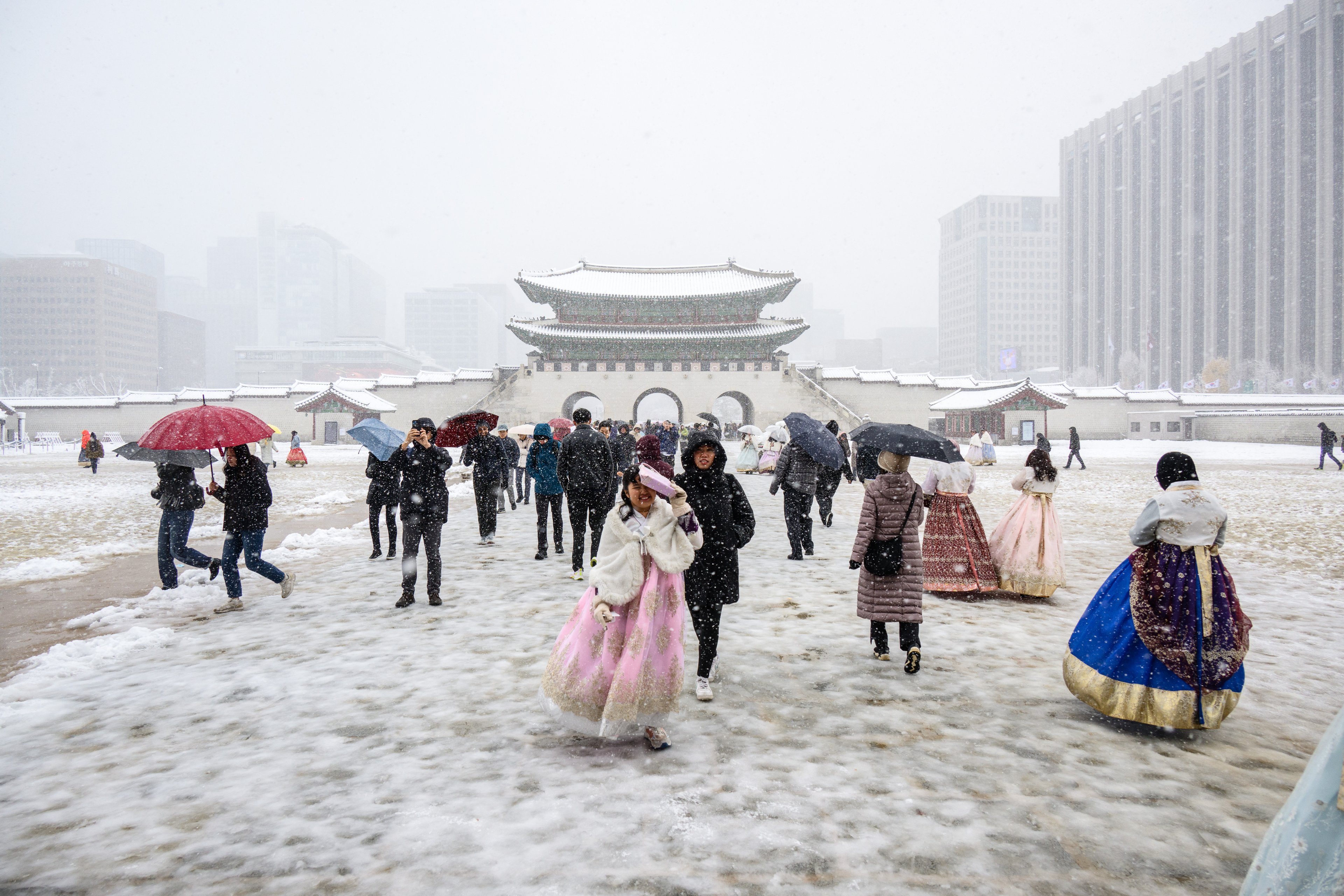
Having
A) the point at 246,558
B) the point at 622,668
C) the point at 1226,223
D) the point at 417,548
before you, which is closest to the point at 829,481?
the point at 417,548

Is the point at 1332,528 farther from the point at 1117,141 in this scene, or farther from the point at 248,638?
the point at 1117,141

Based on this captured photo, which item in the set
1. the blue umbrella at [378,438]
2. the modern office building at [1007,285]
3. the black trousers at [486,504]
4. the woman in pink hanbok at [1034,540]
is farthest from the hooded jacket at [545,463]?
the modern office building at [1007,285]

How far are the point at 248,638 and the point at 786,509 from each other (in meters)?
5.31

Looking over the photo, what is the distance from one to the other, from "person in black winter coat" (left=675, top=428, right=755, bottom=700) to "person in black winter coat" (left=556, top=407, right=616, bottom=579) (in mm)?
2532

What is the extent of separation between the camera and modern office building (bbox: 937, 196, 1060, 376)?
10956cm

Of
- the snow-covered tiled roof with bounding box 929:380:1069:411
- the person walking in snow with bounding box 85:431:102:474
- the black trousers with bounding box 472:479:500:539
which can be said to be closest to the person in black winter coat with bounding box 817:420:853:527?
the black trousers with bounding box 472:479:500:539

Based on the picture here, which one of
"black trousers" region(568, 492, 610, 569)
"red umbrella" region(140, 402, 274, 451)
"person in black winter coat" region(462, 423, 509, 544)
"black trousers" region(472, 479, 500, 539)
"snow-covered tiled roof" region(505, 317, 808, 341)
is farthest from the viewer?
"snow-covered tiled roof" region(505, 317, 808, 341)

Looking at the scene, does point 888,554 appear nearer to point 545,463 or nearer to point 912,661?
point 912,661

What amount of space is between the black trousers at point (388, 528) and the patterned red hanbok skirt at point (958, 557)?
5.51m

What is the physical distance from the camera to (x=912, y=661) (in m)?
4.20

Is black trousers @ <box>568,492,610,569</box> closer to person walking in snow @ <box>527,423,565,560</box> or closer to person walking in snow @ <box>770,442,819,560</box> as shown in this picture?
person walking in snow @ <box>527,423,565,560</box>

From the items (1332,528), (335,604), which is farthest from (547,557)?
(1332,528)

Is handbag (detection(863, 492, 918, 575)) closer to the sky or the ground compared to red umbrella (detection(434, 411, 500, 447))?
closer to the ground

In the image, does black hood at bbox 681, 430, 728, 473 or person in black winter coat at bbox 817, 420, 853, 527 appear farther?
person in black winter coat at bbox 817, 420, 853, 527
